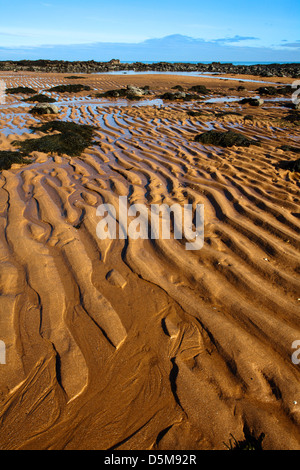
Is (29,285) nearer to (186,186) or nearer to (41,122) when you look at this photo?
(186,186)

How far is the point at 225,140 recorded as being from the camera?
646 cm

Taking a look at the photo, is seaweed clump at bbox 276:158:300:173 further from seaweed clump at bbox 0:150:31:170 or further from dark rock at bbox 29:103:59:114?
dark rock at bbox 29:103:59:114

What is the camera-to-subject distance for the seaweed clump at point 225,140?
6398 mm

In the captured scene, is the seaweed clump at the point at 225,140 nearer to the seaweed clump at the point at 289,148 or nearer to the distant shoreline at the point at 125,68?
the seaweed clump at the point at 289,148

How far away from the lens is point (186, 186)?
4.39 meters

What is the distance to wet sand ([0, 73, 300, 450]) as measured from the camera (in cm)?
153

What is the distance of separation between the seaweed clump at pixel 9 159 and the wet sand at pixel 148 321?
2.78ft

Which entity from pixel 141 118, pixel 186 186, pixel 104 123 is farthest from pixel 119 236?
pixel 141 118

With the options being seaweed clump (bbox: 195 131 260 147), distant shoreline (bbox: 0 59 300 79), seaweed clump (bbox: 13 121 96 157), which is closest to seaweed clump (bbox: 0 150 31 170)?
seaweed clump (bbox: 13 121 96 157)

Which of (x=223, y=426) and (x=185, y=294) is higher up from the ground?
(x=185, y=294)

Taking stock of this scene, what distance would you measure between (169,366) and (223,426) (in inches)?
18.1

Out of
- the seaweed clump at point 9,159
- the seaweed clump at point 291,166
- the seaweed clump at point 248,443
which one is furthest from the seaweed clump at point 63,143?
the seaweed clump at point 248,443

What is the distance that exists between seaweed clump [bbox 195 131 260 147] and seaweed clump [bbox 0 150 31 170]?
410 cm

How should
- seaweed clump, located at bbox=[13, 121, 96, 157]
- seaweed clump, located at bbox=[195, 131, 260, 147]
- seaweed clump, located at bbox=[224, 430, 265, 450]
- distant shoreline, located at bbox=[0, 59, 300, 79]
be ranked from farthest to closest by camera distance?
distant shoreline, located at bbox=[0, 59, 300, 79] < seaweed clump, located at bbox=[195, 131, 260, 147] < seaweed clump, located at bbox=[13, 121, 96, 157] < seaweed clump, located at bbox=[224, 430, 265, 450]
